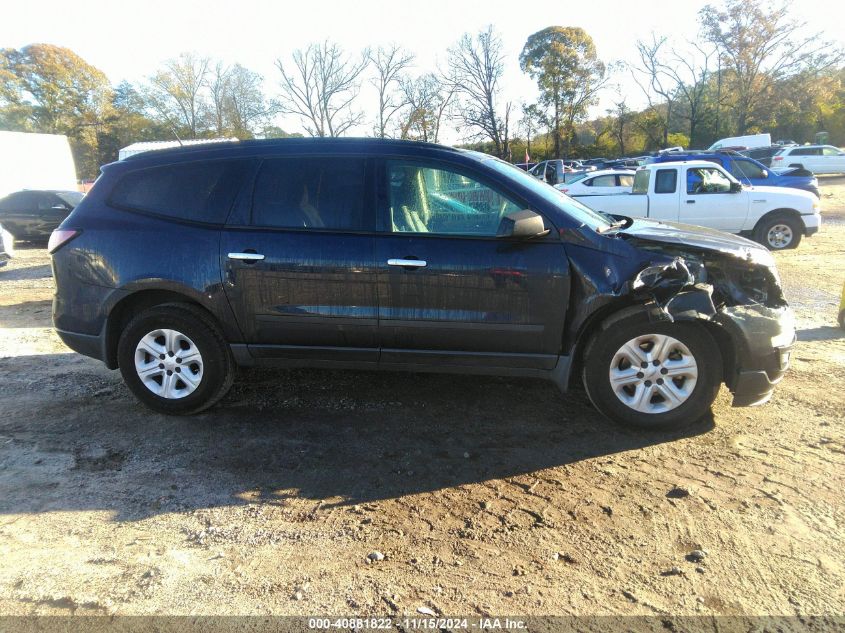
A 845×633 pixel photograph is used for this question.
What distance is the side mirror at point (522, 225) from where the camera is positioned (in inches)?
140

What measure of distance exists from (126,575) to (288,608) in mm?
813

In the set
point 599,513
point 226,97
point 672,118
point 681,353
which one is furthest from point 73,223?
point 672,118

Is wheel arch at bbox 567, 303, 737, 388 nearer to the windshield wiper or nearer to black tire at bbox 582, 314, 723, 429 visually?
black tire at bbox 582, 314, 723, 429

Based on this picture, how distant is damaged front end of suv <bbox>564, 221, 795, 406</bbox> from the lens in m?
3.60

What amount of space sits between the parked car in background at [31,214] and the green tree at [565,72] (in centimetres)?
4388

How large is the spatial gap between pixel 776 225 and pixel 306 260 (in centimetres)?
1081

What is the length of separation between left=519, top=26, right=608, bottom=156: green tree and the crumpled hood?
49.7 m

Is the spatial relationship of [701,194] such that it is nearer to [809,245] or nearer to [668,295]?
[809,245]

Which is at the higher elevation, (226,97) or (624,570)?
(226,97)

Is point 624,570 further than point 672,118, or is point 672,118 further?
point 672,118

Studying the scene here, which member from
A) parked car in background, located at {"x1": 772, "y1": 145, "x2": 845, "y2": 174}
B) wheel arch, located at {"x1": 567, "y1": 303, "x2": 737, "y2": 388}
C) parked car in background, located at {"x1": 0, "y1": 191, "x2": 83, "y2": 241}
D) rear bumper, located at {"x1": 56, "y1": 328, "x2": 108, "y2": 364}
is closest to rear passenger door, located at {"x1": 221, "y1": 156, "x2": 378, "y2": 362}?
rear bumper, located at {"x1": 56, "y1": 328, "x2": 108, "y2": 364}

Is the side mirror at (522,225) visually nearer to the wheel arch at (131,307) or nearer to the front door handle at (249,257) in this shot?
the front door handle at (249,257)

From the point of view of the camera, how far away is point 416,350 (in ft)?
12.9

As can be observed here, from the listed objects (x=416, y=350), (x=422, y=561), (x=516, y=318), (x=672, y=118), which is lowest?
(x=422, y=561)
